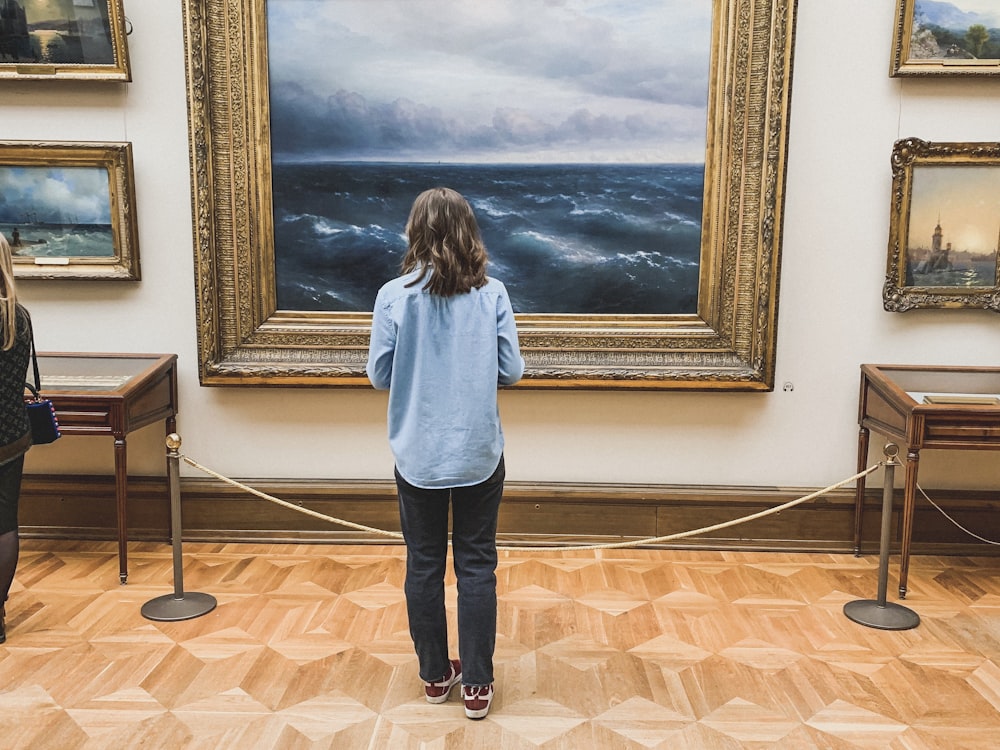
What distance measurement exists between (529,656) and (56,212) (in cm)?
398

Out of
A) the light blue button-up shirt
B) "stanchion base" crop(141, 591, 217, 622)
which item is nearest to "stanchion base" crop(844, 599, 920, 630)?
the light blue button-up shirt

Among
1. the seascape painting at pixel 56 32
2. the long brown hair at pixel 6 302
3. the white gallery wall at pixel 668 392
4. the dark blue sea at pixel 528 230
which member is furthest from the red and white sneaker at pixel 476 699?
the seascape painting at pixel 56 32

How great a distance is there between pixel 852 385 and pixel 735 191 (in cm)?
147

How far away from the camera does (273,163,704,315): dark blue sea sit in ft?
17.8

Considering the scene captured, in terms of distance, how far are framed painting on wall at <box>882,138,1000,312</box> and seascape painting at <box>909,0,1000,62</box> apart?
1.72 feet

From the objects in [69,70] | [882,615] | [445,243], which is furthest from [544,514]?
[69,70]

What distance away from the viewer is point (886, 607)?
4.74 metres

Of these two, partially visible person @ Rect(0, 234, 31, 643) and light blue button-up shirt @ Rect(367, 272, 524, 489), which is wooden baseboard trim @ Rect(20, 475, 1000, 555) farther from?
light blue button-up shirt @ Rect(367, 272, 524, 489)

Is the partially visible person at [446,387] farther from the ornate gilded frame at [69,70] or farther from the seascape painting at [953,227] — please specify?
the seascape painting at [953,227]

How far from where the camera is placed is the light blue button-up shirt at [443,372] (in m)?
3.29

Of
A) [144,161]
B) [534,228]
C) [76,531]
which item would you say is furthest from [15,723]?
[534,228]

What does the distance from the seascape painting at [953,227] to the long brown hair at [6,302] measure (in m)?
4.91

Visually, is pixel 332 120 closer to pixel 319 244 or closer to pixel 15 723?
pixel 319 244

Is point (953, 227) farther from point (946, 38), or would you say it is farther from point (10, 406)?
point (10, 406)
